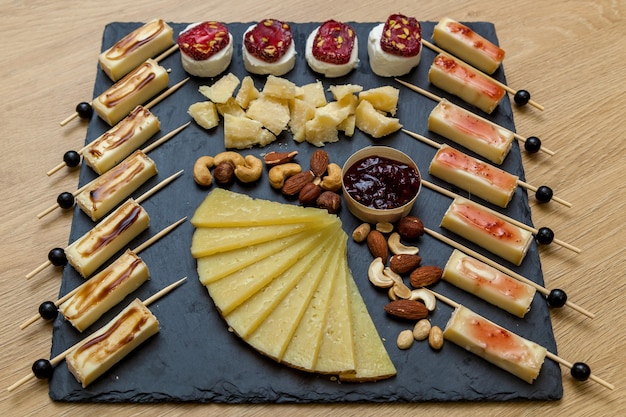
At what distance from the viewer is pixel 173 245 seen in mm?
4883

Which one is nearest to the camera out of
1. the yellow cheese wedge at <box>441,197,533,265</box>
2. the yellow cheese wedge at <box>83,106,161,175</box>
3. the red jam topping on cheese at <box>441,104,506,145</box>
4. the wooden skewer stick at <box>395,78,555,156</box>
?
the yellow cheese wedge at <box>441,197,533,265</box>

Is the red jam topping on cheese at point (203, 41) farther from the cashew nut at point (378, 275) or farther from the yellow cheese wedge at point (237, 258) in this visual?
the cashew nut at point (378, 275)

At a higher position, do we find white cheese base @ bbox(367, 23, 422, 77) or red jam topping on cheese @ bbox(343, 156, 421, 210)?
white cheese base @ bbox(367, 23, 422, 77)

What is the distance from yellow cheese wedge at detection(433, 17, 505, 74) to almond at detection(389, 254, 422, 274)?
5.86 feet

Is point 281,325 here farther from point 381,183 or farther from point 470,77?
point 470,77

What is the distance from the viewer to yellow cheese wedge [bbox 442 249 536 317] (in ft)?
15.1

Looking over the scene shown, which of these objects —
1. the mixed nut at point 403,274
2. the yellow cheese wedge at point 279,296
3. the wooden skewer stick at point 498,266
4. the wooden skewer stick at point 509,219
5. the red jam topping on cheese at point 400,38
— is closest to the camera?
the yellow cheese wedge at point 279,296

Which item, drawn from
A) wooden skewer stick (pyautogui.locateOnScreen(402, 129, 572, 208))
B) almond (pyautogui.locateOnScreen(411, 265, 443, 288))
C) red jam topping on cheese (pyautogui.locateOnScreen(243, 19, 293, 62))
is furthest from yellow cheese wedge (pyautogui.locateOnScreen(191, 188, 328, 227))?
red jam topping on cheese (pyautogui.locateOnScreen(243, 19, 293, 62))

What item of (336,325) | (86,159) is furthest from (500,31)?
(86,159)

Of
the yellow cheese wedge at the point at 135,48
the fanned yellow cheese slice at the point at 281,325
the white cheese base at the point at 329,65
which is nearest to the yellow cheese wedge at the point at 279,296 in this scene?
the fanned yellow cheese slice at the point at 281,325

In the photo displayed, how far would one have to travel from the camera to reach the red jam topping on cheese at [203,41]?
5395mm

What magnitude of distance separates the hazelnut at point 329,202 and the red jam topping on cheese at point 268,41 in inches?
46.5

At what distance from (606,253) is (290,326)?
2.16 m

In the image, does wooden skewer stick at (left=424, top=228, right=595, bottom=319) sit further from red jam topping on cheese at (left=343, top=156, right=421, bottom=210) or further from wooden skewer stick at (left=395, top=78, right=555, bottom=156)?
wooden skewer stick at (left=395, top=78, right=555, bottom=156)
